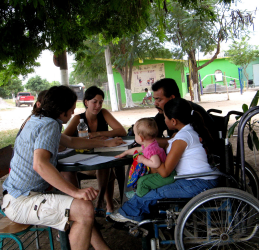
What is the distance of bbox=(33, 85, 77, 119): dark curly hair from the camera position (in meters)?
2.00

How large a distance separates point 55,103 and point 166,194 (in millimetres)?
1015

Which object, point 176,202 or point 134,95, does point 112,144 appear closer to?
point 176,202

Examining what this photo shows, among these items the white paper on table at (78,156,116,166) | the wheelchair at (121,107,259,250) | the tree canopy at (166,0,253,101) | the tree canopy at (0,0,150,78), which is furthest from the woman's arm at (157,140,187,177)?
the tree canopy at (166,0,253,101)

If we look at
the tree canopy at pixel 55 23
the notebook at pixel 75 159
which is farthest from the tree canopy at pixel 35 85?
the notebook at pixel 75 159

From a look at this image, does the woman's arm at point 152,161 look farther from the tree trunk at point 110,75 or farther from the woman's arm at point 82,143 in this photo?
the tree trunk at point 110,75

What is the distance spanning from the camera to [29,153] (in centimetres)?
191

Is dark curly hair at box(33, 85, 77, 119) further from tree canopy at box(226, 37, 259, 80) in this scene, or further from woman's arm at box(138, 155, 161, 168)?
tree canopy at box(226, 37, 259, 80)

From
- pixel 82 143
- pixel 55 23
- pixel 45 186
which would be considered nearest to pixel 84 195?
pixel 45 186

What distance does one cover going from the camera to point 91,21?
17.4 feet

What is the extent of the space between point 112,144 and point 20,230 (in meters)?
1.13

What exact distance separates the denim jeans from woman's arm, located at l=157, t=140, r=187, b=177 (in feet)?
0.39

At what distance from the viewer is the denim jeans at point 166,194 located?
2051 millimetres

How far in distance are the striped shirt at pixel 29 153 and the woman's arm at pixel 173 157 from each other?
77 centimetres

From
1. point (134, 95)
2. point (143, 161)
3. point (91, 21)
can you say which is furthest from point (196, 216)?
point (134, 95)
